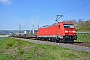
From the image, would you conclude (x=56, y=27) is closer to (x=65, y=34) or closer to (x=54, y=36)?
(x=54, y=36)

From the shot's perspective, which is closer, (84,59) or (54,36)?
(84,59)

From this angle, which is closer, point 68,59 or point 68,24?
point 68,59

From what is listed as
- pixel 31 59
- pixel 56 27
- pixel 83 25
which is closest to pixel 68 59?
pixel 31 59

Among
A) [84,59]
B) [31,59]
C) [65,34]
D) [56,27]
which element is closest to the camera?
[84,59]

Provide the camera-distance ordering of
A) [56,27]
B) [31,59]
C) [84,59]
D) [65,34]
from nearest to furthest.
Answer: [84,59] → [31,59] → [65,34] → [56,27]

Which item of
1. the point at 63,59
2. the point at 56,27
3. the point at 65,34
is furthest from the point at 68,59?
the point at 56,27

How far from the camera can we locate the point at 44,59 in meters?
11.2

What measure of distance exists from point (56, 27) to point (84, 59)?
2141 centimetres

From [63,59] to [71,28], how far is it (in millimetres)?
18522

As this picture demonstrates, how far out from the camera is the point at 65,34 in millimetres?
28141

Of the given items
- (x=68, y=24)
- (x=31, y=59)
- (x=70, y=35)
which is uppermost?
(x=68, y=24)

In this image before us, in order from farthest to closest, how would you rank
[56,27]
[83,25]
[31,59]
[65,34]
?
1. [83,25]
2. [56,27]
3. [65,34]
4. [31,59]

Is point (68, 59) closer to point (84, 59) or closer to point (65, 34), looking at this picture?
point (84, 59)

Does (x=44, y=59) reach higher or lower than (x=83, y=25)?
lower
